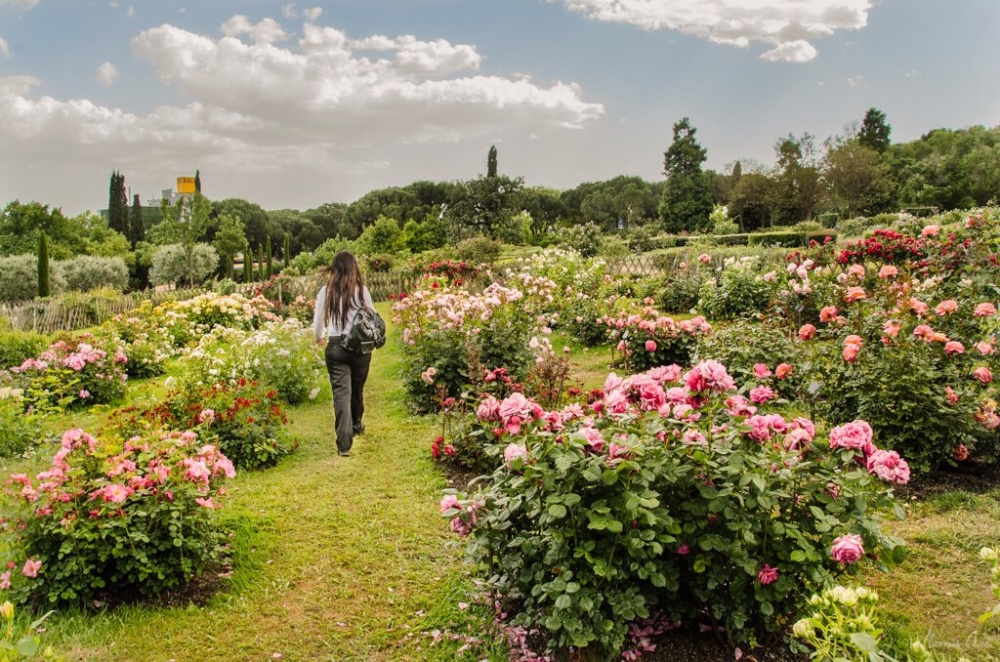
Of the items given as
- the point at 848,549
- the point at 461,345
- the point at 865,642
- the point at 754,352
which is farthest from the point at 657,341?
the point at 865,642

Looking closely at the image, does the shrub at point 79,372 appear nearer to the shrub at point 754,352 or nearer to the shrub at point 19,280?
the shrub at point 754,352

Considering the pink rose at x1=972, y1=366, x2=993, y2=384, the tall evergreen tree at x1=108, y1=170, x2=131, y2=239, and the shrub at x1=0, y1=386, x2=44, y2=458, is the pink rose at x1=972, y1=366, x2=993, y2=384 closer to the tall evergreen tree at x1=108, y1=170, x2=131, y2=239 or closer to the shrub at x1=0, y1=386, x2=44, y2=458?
the shrub at x1=0, y1=386, x2=44, y2=458

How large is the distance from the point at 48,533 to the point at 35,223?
47548 millimetres

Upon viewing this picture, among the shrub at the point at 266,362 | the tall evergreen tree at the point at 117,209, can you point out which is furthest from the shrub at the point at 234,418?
the tall evergreen tree at the point at 117,209

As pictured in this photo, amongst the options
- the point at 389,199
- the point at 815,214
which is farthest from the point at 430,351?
the point at 389,199

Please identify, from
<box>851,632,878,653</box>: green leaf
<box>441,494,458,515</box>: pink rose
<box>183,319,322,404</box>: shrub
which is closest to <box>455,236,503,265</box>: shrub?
<box>183,319,322,404</box>: shrub

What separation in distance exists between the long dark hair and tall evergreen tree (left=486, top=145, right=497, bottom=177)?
33.6 m

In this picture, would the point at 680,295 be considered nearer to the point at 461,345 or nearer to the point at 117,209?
the point at 461,345

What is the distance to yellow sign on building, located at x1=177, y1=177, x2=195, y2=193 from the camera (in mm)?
60381

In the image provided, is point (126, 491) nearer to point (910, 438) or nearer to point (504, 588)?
point (504, 588)

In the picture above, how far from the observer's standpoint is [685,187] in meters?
40.5

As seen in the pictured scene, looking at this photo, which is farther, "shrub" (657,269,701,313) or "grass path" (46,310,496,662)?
"shrub" (657,269,701,313)

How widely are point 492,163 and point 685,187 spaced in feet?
38.3

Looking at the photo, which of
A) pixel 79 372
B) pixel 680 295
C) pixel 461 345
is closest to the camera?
pixel 461 345
